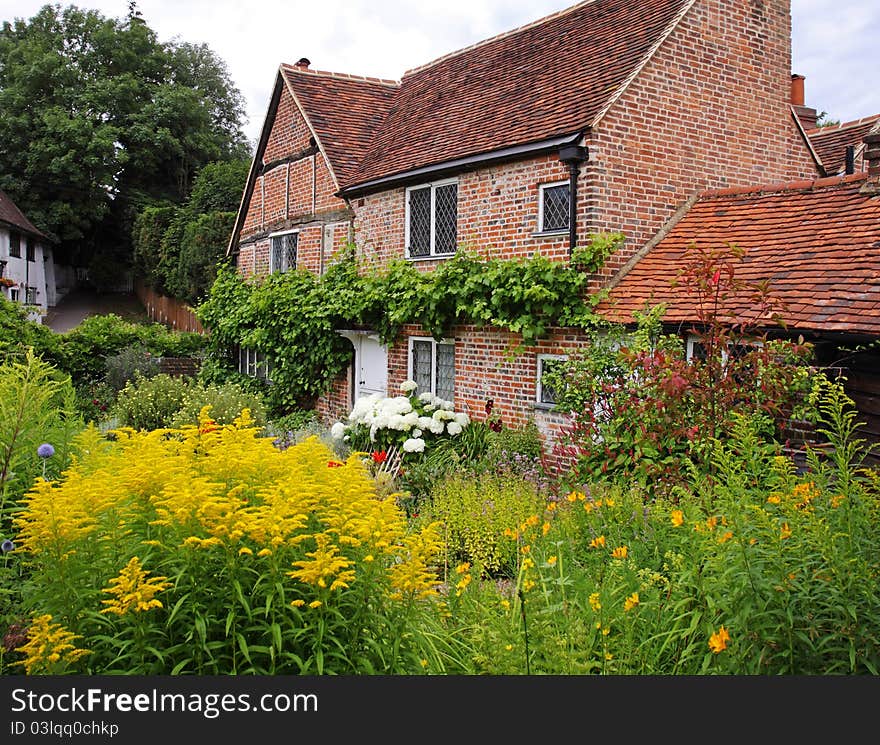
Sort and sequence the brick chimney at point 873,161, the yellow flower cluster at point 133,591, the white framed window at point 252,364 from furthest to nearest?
the white framed window at point 252,364 < the brick chimney at point 873,161 < the yellow flower cluster at point 133,591

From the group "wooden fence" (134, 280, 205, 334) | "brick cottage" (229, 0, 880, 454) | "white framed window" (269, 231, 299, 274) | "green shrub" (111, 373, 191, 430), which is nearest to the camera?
"brick cottage" (229, 0, 880, 454)

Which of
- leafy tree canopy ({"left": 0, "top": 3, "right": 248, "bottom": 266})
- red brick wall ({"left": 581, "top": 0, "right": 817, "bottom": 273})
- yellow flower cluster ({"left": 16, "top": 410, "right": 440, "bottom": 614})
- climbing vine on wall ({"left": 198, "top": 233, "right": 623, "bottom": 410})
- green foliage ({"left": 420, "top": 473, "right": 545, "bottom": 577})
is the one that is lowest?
green foliage ({"left": 420, "top": 473, "right": 545, "bottom": 577})

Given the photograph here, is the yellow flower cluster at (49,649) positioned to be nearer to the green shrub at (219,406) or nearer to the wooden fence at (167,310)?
the green shrub at (219,406)

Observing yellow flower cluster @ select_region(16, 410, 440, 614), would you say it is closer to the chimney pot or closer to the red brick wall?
the red brick wall

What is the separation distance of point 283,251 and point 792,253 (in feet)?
44.3

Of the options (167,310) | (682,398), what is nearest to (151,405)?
(682,398)

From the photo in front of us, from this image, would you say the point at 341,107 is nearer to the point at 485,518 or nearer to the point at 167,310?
the point at 485,518

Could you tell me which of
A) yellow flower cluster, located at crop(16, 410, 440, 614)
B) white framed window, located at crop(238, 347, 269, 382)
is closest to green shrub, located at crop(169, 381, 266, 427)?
white framed window, located at crop(238, 347, 269, 382)

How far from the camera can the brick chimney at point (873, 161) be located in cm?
1113

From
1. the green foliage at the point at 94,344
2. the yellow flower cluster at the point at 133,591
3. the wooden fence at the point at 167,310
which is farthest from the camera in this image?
the wooden fence at the point at 167,310

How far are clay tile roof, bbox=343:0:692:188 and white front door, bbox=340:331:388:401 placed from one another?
3.26 m

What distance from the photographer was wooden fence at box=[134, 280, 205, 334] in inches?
1538

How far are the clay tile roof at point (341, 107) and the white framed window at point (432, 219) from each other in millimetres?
3029

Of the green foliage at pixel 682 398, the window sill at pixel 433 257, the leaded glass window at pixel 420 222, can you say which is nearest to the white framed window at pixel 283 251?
the leaded glass window at pixel 420 222
